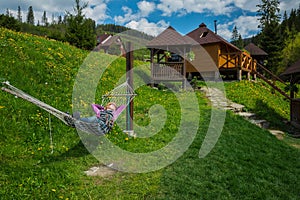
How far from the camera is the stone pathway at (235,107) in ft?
30.9

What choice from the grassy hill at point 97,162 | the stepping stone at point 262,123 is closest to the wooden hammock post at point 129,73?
the grassy hill at point 97,162

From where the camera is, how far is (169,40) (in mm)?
14977

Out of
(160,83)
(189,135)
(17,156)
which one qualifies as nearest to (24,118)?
(17,156)

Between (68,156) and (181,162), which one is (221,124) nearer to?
(181,162)

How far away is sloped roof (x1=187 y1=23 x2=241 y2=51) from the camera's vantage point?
693 inches

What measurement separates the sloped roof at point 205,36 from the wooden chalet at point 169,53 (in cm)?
308

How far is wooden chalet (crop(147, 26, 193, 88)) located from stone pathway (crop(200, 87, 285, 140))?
219 centimetres

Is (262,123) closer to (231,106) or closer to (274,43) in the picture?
(231,106)

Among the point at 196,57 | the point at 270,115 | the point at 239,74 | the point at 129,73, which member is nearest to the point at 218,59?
the point at 196,57

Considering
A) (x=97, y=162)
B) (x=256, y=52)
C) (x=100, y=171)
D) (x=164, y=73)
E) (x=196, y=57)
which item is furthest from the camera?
(x=256, y=52)

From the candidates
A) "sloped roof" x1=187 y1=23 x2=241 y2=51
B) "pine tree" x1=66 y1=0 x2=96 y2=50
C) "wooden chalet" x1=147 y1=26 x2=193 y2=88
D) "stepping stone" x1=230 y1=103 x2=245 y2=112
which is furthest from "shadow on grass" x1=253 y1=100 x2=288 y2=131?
"pine tree" x1=66 y1=0 x2=96 y2=50

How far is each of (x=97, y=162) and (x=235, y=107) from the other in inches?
294

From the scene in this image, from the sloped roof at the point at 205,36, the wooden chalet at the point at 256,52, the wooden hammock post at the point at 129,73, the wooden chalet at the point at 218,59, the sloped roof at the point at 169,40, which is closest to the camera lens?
the wooden hammock post at the point at 129,73

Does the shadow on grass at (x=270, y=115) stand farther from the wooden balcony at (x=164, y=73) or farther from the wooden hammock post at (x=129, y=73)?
the wooden hammock post at (x=129, y=73)
